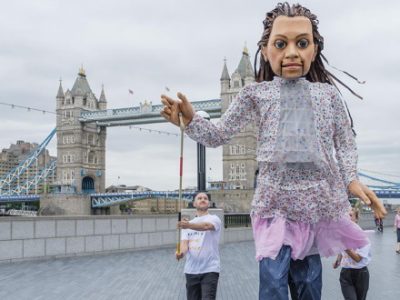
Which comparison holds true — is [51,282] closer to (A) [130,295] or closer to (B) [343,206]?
(A) [130,295]

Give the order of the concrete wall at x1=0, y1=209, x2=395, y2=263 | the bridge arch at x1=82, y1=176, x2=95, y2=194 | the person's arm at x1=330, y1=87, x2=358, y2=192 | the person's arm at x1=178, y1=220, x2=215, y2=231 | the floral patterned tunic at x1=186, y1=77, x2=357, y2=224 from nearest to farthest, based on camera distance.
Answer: the floral patterned tunic at x1=186, y1=77, x2=357, y2=224 → the person's arm at x1=330, y1=87, x2=358, y2=192 → the person's arm at x1=178, y1=220, x2=215, y2=231 → the concrete wall at x1=0, y1=209, x2=395, y2=263 → the bridge arch at x1=82, y1=176, x2=95, y2=194

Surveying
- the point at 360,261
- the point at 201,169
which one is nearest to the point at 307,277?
the point at 360,261

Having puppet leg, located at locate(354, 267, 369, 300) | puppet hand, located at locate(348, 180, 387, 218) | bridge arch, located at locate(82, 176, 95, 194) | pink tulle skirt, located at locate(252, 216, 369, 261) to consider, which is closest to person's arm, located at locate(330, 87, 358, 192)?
puppet hand, located at locate(348, 180, 387, 218)

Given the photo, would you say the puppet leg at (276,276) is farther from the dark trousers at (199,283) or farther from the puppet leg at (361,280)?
the puppet leg at (361,280)

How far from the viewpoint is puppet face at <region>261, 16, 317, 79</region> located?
3.04 m

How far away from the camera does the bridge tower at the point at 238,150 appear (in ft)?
220

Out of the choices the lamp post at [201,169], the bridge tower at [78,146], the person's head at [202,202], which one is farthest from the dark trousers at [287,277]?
the bridge tower at [78,146]

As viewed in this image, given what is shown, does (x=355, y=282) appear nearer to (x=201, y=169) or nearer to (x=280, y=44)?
(x=280, y=44)

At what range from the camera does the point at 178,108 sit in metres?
3.06

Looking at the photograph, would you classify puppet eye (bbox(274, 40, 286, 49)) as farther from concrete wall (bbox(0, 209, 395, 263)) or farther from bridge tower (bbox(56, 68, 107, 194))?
bridge tower (bbox(56, 68, 107, 194))

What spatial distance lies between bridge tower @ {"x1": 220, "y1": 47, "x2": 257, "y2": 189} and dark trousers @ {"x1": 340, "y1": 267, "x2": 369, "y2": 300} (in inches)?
2365

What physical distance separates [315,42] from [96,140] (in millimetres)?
82828

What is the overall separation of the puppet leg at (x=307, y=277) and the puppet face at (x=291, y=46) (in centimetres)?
108

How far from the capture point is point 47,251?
36.0 feet
